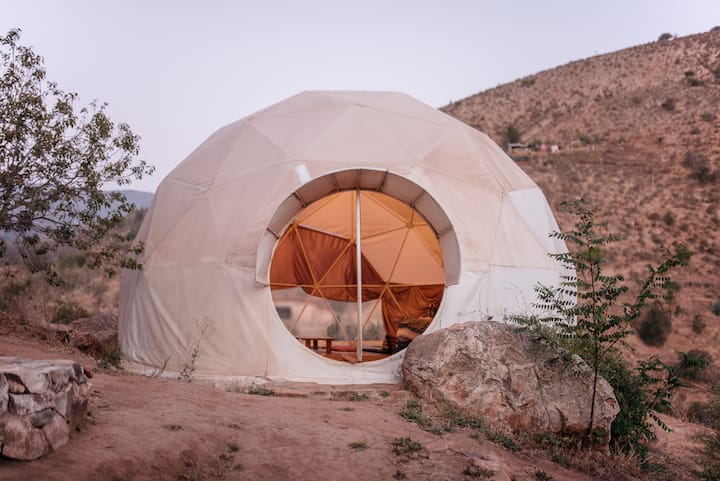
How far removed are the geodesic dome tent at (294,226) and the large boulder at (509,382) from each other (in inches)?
59.1

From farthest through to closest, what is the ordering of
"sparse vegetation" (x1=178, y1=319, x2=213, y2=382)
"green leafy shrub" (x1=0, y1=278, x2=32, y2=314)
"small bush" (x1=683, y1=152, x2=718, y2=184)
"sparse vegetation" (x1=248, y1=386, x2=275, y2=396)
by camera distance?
"small bush" (x1=683, y1=152, x2=718, y2=184), "green leafy shrub" (x1=0, y1=278, x2=32, y2=314), "sparse vegetation" (x1=178, y1=319, x2=213, y2=382), "sparse vegetation" (x1=248, y1=386, x2=275, y2=396)

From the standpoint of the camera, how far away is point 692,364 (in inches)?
256

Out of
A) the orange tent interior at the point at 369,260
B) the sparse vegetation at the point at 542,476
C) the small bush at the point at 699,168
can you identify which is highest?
the small bush at the point at 699,168

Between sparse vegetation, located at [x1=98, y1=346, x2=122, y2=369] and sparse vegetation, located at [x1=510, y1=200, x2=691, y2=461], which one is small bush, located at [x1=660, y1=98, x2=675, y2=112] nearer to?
sparse vegetation, located at [x1=510, y1=200, x2=691, y2=461]

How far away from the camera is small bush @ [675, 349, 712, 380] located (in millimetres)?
6566

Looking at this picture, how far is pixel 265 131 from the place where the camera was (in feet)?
33.6

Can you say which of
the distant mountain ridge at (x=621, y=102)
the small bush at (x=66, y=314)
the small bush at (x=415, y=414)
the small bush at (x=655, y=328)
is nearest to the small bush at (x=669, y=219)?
the distant mountain ridge at (x=621, y=102)

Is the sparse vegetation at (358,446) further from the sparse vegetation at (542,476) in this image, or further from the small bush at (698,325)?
the small bush at (698,325)

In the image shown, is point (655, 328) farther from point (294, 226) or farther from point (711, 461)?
point (711, 461)

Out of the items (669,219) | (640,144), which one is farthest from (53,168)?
(640,144)

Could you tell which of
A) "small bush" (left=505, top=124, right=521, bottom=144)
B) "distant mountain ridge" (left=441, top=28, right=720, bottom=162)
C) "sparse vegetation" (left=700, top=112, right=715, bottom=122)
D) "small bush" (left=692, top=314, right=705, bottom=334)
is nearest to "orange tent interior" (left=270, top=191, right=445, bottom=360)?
"small bush" (left=692, top=314, right=705, bottom=334)

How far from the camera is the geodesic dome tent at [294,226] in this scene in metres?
8.44

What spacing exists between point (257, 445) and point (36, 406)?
5.57 ft

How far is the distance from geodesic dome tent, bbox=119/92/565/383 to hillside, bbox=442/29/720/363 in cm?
897
